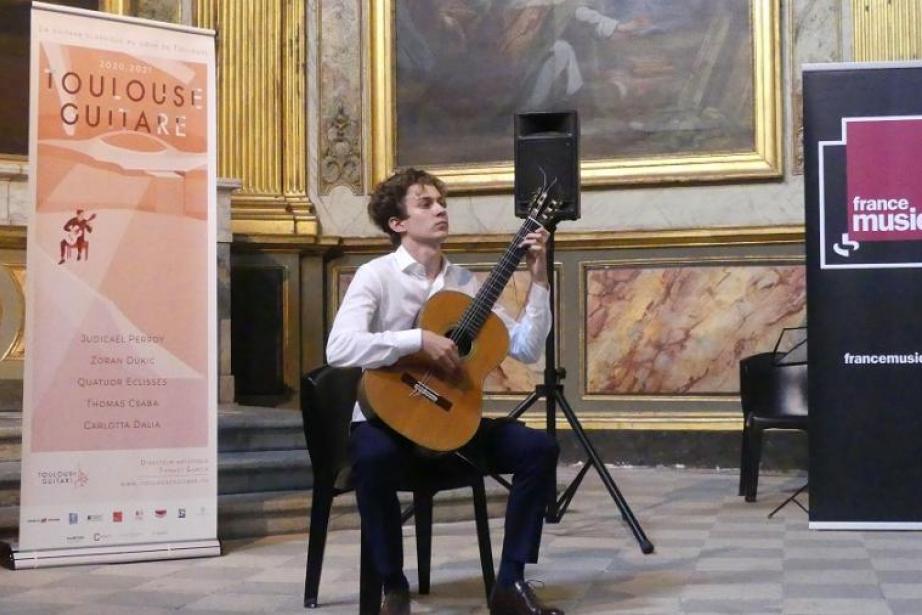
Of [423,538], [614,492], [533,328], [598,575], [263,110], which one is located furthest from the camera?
[263,110]

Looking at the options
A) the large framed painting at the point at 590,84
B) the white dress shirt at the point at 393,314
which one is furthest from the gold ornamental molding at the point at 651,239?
the white dress shirt at the point at 393,314

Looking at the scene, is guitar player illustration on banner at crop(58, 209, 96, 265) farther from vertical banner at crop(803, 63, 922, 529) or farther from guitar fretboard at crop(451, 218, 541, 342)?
vertical banner at crop(803, 63, 922, 529)

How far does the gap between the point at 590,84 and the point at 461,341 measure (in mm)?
5009

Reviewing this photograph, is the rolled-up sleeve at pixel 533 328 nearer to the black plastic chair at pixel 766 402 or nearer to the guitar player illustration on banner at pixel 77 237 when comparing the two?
the guitar player illustration on banner at pixel 77 237

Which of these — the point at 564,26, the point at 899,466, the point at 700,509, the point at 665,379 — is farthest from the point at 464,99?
the point at 899,466

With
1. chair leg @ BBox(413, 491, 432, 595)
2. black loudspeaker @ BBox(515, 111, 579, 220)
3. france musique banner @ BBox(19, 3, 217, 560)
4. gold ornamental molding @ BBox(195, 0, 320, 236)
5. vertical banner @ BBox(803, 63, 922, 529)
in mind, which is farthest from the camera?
gold ornamental molding @ BBox(195, 0, 320, 236)

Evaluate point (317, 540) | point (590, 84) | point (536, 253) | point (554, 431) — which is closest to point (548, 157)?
point (554, 431)

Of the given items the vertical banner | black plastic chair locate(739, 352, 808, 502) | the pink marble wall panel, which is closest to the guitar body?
the vertical banner

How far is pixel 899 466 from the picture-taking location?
18.1 ft

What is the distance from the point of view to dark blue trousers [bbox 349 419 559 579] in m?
3.77

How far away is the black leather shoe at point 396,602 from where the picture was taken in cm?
375

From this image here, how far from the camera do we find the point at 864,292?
5551 millimetres

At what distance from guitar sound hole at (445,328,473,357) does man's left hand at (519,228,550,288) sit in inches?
11.6

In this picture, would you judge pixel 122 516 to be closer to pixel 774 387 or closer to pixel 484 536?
pixel 484 536
